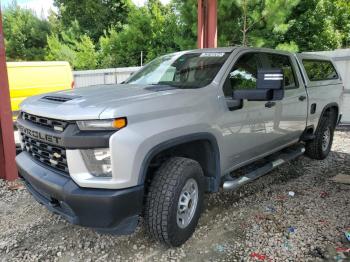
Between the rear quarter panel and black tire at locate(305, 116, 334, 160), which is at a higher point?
the rear quarter panel

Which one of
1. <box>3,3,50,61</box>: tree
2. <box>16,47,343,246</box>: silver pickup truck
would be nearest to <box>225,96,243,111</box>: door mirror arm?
<box>16,47,343,246</box>: silver pickup truck

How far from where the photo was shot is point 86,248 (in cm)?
324

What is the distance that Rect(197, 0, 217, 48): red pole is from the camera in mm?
8156

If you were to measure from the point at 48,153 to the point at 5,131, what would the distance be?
2.45 m

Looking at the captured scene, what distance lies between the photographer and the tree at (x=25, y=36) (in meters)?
33.4

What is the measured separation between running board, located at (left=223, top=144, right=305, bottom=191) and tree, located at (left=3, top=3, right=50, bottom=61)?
3174 cm

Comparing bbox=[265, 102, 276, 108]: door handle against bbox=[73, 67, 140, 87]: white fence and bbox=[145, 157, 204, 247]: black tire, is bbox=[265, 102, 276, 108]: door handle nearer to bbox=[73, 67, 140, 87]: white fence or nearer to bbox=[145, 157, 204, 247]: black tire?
bbox=[145, 157, 204, 247]: black tire

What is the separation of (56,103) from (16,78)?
6.80 meters

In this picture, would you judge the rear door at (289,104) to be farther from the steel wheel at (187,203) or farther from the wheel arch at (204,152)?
the steel wheel at (187,203)

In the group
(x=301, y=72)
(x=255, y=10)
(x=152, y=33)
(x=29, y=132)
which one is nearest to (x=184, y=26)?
(x=255, y=10)

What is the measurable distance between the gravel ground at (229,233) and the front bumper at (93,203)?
57 centimetres

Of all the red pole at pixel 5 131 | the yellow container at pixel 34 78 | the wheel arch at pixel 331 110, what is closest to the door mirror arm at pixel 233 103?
the wheel arch at pixel 331 110

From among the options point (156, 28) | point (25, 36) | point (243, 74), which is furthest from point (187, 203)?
point (25, 36)

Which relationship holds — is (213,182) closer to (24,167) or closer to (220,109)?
(220,109)
